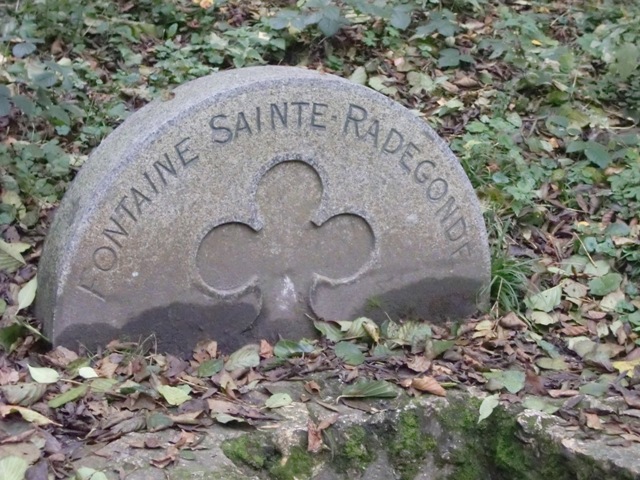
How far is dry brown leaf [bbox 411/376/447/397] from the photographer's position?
345cm

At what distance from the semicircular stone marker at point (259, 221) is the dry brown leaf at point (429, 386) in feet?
1.79

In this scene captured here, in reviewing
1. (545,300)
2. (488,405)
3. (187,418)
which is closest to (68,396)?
(187,418)

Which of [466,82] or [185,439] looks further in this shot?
[466,82]

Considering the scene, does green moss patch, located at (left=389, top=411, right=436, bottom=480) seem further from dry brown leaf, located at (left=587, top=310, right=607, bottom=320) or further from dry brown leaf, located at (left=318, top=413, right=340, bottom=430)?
dry brown leaf, located at (left=587, top=310, right=607, bottom=320)

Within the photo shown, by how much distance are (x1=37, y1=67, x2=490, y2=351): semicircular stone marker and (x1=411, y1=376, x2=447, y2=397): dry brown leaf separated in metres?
0.54

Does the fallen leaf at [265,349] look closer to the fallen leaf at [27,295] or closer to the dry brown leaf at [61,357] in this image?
the dry brown leaf at [61,357]

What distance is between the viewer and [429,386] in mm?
3451

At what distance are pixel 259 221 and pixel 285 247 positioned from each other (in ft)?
0.54

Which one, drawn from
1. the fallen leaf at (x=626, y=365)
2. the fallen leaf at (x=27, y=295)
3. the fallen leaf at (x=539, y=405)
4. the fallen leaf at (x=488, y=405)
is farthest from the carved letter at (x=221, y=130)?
the fallen leaf at (x=626, y=365)

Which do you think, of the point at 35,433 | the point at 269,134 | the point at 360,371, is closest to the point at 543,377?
the point at 360,371

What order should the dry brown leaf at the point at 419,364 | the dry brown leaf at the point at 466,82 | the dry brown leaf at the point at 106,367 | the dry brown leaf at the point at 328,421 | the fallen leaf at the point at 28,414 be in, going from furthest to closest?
the dry brown leaf at the point at 466,82 → the dry brown leaf at the point at 419,364 → the dry brown leaf at the point at 106,367 → the dry brown leaf at the point at 328,421 → the fallen leaf at the point at 28,414

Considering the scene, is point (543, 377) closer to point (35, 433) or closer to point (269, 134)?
point (269, 134)

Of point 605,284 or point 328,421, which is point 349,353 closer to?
point 328,421

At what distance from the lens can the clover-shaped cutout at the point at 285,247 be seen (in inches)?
144
